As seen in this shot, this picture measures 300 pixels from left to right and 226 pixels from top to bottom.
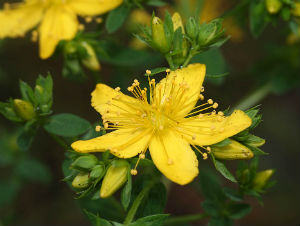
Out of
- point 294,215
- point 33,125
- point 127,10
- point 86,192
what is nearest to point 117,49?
point 127,10

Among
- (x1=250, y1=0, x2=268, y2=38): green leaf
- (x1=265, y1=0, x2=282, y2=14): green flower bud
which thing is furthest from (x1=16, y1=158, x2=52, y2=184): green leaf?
(x1=265, y1=0, x2=282, y2=14): green flower bud

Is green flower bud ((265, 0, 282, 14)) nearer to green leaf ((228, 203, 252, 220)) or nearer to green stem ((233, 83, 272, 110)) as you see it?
green stem ((233, 83, 272, 110))

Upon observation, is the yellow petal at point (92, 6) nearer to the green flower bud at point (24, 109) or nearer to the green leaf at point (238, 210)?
the green flower bud at point (24, 109)

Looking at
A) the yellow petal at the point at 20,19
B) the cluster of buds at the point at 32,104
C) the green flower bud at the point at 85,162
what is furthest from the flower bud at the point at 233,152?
the yellow petal at the point at 20,19

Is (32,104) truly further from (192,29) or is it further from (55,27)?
(192,29)

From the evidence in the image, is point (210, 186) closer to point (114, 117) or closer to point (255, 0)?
point (114, 117)
